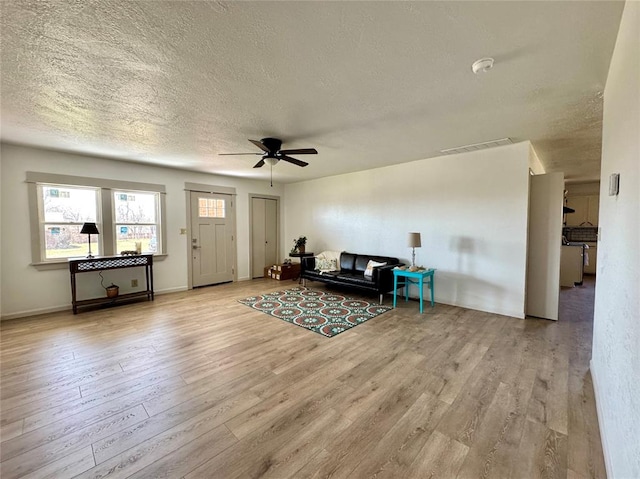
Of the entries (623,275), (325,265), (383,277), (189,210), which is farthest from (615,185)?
(189,210)

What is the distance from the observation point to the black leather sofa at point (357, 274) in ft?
15.3

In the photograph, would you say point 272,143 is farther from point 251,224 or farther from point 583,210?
point 583,210

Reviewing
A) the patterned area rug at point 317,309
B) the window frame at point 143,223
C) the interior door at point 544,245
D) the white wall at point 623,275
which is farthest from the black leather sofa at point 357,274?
the window frame at point 143,223

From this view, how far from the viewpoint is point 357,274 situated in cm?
548

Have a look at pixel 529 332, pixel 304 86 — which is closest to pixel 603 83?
pixel 304 86

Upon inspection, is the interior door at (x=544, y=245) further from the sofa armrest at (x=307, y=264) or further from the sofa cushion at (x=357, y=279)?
the sofa armrest at (x=307, y=264)

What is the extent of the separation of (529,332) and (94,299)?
6529mm

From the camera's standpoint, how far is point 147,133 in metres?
3.47

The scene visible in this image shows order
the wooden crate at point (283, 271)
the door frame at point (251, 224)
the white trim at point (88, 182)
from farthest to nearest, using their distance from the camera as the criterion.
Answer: the door frame at point (251, 224) < the wooden crate at point (283, 271) < the white trim at point (88, 182)

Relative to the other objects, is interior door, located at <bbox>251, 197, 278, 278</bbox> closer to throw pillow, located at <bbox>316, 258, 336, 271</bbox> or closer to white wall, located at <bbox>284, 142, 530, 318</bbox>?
throw pillow, located at <bbox>316, 258, 336, 271</bbox>

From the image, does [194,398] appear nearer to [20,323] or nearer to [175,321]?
[175,321]

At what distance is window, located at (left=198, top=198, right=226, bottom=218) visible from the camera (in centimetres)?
605

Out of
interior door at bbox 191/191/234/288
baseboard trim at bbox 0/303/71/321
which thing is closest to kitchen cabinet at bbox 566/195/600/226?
interior door at bbox 191/191/234/288

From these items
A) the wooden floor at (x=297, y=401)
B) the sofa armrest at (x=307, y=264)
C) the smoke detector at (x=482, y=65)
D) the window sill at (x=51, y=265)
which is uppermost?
the smoke detector at (x=482, y=65)
